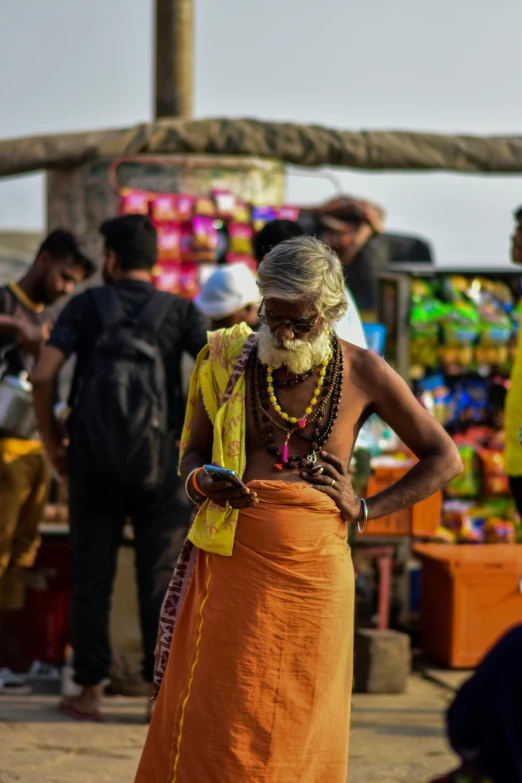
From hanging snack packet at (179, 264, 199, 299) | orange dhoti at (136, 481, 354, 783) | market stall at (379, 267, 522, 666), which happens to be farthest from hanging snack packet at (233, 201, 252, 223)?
orange dhoti at (136, 481, 354, 783)

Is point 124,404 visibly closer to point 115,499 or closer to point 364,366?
point 115,499

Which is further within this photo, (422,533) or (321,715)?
(422,533)

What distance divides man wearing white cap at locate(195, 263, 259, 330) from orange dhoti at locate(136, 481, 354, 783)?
74.0 inches

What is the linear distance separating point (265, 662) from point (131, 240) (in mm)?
2423

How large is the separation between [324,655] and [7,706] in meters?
2.68

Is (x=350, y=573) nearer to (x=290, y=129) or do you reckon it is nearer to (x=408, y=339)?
(x=408, y=339)

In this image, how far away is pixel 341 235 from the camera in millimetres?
8781

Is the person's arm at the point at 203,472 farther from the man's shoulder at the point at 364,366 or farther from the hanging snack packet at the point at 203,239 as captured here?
the hanging snack packet at the point at 203,239

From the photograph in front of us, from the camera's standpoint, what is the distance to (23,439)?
6.02m

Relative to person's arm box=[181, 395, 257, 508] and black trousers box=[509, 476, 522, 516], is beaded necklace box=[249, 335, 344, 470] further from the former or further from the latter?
black trousers box=[509, 476, 522, 516]

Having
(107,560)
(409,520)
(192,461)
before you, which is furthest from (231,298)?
(409,520)

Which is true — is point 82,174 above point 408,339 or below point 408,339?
above

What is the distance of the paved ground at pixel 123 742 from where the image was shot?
4.83 m

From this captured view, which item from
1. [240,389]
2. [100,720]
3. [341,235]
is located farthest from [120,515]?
[341,235]
